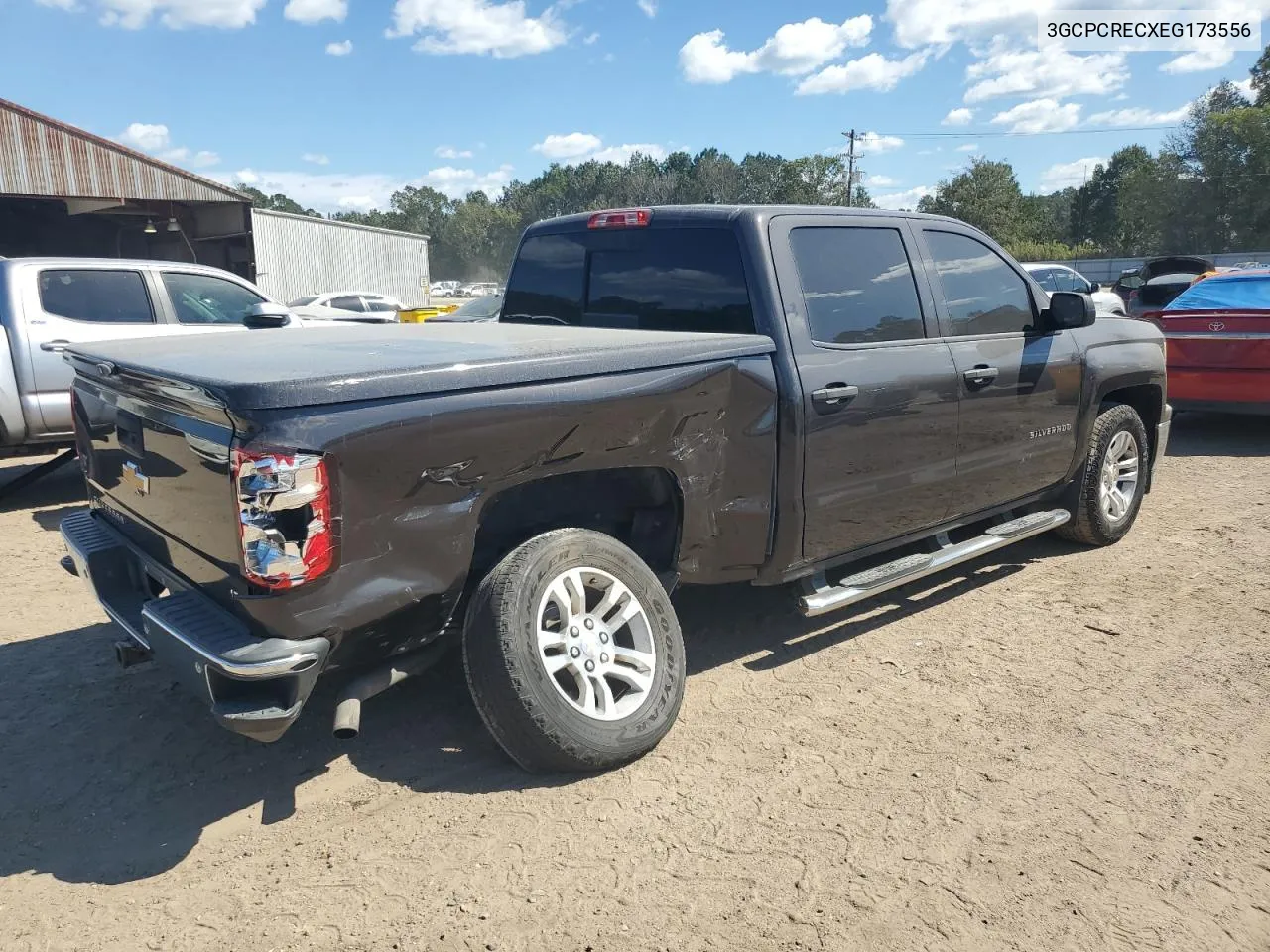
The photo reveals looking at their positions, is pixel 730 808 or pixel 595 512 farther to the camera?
pixel 595 512

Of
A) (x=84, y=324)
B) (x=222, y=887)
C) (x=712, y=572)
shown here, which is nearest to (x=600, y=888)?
(x=222, y=887)

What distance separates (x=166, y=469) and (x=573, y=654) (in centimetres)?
144

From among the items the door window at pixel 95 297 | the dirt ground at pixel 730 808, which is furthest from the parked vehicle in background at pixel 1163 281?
the door window at pixel 95 297

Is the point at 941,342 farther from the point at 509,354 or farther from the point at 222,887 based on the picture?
the point at 222,887

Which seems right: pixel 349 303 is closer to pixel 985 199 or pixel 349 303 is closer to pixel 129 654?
pixel 129 654

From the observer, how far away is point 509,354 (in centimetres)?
290

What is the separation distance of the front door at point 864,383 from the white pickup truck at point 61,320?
4.10 meters

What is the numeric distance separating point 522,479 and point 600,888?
1229 mm

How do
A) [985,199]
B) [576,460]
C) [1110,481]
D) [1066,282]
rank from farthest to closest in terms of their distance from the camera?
1. [985,199]
2. [1066,282]
3. [1110,481]
4. [576,460]

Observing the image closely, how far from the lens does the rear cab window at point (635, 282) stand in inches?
150

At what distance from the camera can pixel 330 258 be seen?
27.8 meters

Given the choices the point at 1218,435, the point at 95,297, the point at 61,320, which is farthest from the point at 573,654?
the point at 1218,435

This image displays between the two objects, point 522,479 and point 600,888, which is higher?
point 522,479

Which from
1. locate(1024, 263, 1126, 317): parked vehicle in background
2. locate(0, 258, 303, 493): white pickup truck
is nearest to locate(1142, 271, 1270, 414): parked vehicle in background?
locate(1024, 263, 1126, 317): parked vehicle in background
